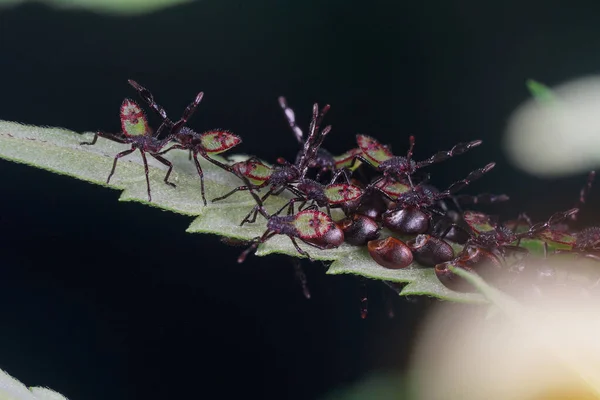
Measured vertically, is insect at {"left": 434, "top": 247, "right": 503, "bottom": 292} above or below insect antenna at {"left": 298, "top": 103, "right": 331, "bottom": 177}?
below

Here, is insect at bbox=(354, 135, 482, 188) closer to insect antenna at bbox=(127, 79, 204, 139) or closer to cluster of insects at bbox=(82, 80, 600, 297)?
cluster of insects at bbox=(82, 80, 600, 297)

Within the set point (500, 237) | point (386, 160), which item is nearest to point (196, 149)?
point (386, 160)

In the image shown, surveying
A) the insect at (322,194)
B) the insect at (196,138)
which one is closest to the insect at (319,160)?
the insect at (322,194)

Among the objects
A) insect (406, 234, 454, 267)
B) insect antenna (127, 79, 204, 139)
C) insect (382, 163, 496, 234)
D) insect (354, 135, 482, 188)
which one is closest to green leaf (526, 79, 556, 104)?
insect (354, 135, 482, 188)

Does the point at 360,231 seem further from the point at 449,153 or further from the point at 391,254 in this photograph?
the point at 449,153

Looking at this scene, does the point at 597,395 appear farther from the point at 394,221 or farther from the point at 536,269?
the point at 394,221

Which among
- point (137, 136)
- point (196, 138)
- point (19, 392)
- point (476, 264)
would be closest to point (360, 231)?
point (476, 264)
